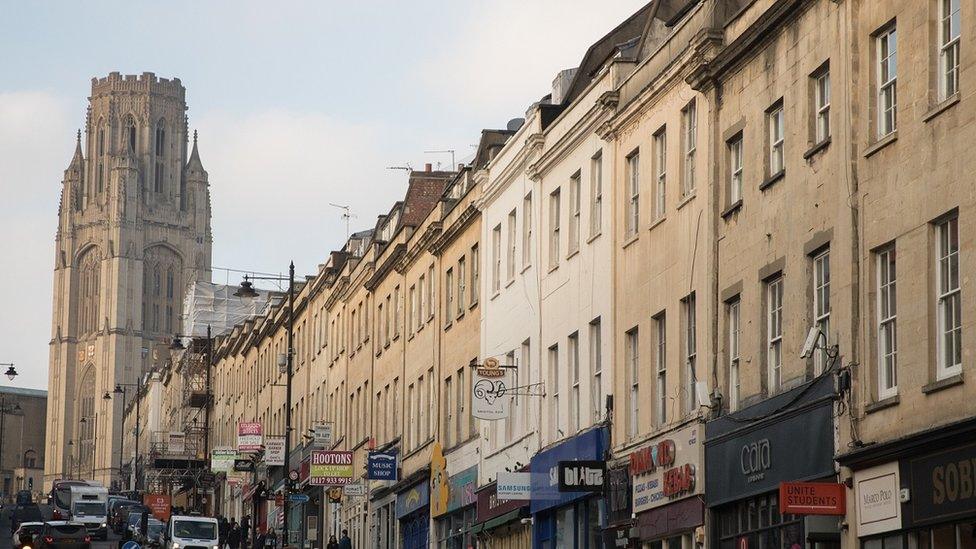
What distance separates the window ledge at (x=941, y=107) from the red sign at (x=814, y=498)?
509 cm

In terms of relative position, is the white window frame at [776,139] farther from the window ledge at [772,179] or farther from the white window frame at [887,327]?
the white window frame at [887,327]

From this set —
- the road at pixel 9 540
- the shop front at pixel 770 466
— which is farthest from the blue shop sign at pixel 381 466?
the shop front at pixel 770 466

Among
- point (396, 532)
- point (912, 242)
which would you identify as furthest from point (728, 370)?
point (396, 532)

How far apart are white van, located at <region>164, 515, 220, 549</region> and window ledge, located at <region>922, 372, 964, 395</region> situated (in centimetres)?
4272

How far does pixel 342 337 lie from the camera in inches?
2721

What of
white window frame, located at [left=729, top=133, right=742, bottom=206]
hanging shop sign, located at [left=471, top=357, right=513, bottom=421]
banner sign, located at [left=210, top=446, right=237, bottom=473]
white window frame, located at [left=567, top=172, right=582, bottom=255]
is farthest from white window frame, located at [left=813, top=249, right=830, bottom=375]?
banner sign, located at [left=210, top=446, right=237, bottom=473]

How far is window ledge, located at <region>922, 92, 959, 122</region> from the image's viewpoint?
21000mm

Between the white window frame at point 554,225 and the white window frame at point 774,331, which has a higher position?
the white window frame at point 554,225

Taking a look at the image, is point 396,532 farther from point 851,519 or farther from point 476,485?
point 851,519

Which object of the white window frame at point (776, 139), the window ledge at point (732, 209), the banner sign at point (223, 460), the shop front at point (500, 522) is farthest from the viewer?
the banner sign at point (223, 460)

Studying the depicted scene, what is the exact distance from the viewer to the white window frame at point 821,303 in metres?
24.8

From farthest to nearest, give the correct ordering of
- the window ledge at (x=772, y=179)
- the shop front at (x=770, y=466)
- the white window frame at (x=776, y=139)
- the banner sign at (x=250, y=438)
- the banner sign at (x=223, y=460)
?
1. the banner sign at (x=223, y=460)
2. the banner sign at (x=250, y=438)
3. the white window frame at (x=776, y=139)
4. the window ledge at (x=772, y=179)
5. the shop front at (x=770, y=466)

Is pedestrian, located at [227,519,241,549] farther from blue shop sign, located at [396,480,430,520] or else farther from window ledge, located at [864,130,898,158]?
window ledge, located at [864,130,898,158]

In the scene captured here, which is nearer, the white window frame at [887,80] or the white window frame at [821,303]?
the white window frame at [887,80]
